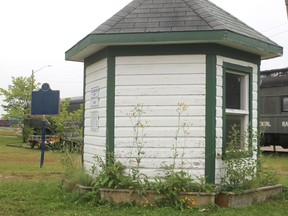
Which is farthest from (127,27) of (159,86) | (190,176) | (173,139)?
(190,176)

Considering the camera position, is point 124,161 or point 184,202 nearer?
point 184,202

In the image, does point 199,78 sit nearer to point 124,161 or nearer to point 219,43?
point 219,43

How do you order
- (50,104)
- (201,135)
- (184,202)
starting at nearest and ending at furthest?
(184,202)
(201,135)
(50,104)

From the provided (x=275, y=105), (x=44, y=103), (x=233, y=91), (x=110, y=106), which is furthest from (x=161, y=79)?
(x=275, y=105)

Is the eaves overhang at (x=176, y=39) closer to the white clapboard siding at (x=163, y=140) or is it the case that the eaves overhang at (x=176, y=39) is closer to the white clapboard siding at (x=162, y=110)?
the white clapboard siding at (x=162, y=110)

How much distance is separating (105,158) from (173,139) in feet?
4.09

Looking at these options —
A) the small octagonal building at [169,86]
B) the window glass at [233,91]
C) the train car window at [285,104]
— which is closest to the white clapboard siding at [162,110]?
the small octagonal building at [169,86]

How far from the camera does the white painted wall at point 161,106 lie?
7.03 m

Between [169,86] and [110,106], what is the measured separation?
1072 millimetres

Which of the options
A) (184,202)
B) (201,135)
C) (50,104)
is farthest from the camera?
(50,104)

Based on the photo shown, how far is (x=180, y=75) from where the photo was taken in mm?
7145

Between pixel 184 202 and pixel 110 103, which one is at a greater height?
pixel 110 103

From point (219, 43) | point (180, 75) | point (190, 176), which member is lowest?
point (190, 176)

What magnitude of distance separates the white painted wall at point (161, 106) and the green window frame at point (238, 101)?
0.54 metres
